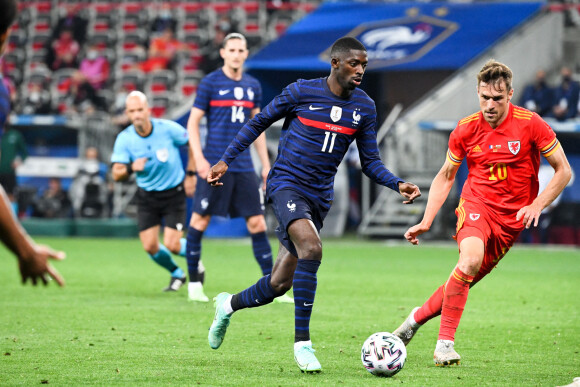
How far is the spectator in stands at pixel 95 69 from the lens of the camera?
26.0m

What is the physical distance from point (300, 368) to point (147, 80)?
20331mm

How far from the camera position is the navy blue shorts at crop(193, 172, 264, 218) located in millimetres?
10133

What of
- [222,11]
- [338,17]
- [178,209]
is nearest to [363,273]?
[178,209]

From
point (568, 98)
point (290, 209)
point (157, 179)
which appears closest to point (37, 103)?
point (568, 98)

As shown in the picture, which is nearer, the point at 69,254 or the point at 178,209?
the point at 178,209

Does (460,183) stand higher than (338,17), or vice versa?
(338,17)

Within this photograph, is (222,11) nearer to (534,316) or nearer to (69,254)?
(69,254)

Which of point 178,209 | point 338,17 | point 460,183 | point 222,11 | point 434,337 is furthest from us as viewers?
point 222,11

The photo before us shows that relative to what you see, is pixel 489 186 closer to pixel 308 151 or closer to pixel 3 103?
pixel 308 151

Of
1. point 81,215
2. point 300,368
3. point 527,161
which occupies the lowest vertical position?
point 81,215

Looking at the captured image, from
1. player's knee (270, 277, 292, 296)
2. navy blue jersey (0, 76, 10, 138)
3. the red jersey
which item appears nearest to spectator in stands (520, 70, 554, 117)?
the red jersey

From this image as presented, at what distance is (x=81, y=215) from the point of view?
21.8 meters

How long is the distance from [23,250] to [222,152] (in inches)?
237

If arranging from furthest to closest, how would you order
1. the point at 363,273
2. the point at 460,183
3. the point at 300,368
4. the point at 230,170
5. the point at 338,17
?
the point at 338,17 < the point at 460,183 < the point at 363,273 < the point at 230,170 < the point at 300,368
